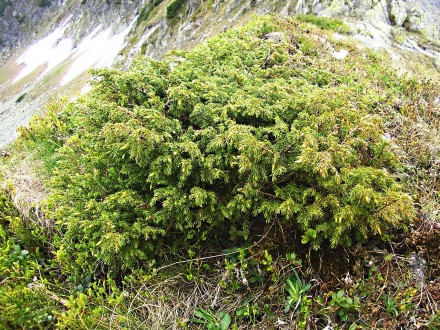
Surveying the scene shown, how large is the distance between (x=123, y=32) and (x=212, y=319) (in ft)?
174

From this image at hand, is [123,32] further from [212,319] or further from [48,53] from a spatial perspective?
[212,319]

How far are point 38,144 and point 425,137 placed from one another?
18.6 ft

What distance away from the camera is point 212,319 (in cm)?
281

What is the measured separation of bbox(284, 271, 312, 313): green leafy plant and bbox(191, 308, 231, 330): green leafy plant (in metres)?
0.51

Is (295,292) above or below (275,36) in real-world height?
below

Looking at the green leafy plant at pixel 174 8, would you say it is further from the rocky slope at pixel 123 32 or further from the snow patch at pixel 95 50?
the snow patch at pixel 95 50

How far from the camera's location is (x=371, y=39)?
9.88m

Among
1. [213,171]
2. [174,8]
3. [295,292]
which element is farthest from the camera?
[174,8]

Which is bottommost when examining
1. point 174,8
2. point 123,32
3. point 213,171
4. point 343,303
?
point 343,303

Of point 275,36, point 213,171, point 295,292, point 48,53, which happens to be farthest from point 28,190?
point 48,53

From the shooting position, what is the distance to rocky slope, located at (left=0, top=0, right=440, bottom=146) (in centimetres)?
1109

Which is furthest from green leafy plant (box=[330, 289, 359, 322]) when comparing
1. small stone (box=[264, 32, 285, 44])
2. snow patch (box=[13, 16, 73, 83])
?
snow patch (box=[13, 16, 73, 83])

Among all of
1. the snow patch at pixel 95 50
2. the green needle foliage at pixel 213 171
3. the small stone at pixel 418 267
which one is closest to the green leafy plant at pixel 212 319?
the green needle foliage at pixel 213 171

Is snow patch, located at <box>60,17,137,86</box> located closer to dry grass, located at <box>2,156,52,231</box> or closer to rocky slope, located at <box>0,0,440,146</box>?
rocky slope, located at <box>0,0,440,146</box>
